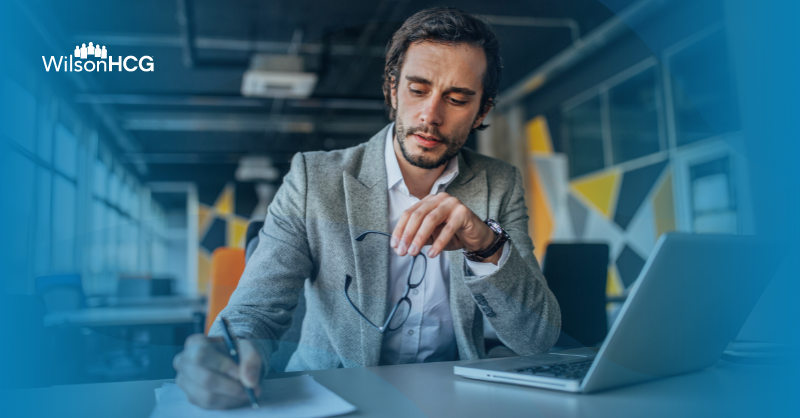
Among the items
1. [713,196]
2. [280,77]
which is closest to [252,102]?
[280,77]

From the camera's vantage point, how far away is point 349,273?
1024 millimetres

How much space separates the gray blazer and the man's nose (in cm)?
15

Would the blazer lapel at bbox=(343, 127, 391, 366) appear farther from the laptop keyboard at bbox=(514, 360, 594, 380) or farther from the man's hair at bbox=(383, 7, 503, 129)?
the laptop keyboard at bbox=(514, 360, 594, 380)

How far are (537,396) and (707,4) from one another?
3800 millimetres

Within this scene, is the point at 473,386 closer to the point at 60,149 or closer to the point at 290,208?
the point at 290,208

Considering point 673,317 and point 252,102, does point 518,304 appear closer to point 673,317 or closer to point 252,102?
point 673,317

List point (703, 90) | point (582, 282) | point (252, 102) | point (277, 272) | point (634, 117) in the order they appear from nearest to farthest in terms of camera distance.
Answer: point (277, 272)
point (582, 282)
point (703, 90)
point (634, 117)
point (252, 102)

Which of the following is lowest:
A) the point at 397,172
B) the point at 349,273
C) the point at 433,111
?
the point at 349,273

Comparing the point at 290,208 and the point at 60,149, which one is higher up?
the point at 60,149

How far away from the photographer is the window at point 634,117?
4164 millimetres

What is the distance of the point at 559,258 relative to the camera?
154 centimetres

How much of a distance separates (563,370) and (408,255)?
1.24 ft

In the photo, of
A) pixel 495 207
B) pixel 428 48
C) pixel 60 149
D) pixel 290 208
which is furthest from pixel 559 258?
pixel 60 149

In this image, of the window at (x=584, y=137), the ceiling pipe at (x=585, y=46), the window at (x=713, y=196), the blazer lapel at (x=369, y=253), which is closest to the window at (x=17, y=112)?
the blazer lapel at (x=369, y=253)
